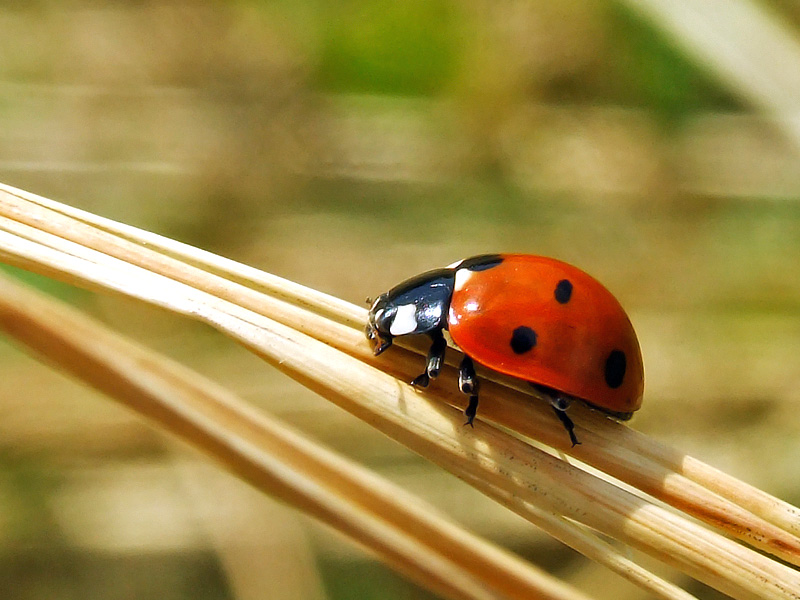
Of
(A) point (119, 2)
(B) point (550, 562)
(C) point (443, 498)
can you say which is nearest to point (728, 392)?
(B) point (550, 562)

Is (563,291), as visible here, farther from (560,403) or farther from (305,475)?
(305,475)

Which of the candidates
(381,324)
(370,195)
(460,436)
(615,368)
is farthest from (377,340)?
(370,195)

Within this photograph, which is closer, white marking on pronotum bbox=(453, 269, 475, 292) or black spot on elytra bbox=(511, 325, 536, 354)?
black spot on elytra bbox=(511, 325, 536, 354)

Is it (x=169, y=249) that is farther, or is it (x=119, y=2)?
(x=119, y=2)

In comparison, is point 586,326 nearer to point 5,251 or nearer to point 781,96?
point 5,251

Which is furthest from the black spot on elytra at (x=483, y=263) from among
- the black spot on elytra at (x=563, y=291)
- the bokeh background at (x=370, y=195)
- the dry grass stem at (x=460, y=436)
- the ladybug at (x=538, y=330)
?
the bokeh background at (x=370, y=195)

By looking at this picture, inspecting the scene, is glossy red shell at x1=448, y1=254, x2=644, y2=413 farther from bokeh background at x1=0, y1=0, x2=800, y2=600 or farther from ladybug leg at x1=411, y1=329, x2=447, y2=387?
bokeh background at x1=0, y1=0, x2=800, y2=600

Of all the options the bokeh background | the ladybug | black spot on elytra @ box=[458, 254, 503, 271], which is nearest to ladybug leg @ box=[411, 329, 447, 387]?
the ladybug
